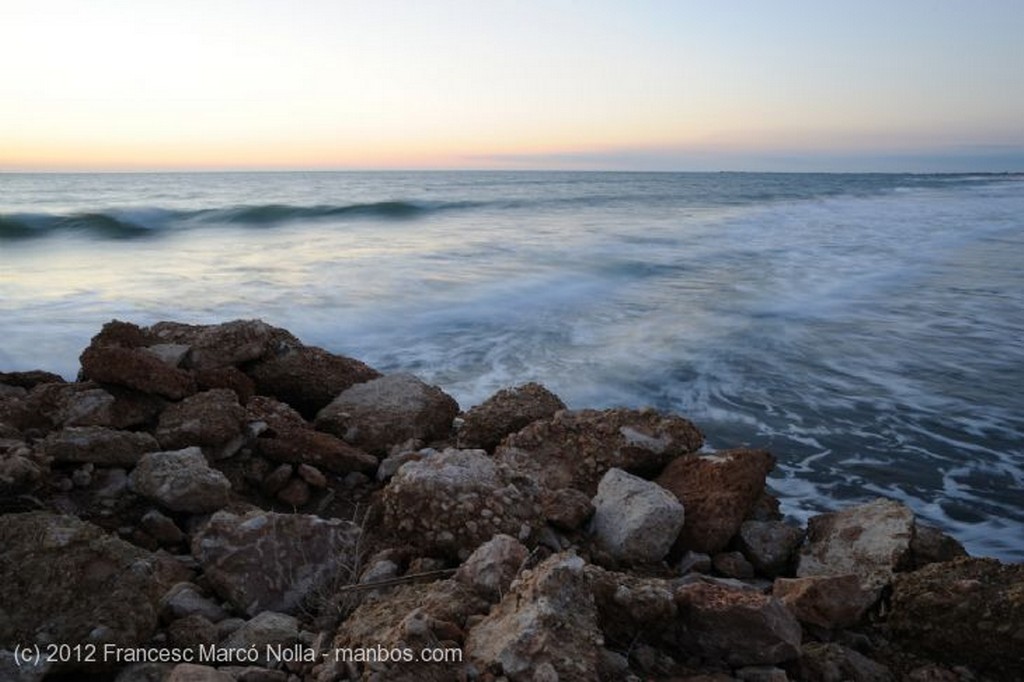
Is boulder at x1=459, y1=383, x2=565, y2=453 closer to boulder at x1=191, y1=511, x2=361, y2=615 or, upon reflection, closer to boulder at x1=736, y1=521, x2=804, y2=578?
boulder at x1=736, y1=521, x2=804, y2=578

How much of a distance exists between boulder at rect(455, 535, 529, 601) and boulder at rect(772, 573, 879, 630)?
3.01ft

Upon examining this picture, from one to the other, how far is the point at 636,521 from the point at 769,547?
2.10 ft

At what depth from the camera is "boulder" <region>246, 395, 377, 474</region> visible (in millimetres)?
3494

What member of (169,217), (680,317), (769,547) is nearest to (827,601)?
(769,547)

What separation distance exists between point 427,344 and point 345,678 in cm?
654

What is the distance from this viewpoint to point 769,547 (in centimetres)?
316

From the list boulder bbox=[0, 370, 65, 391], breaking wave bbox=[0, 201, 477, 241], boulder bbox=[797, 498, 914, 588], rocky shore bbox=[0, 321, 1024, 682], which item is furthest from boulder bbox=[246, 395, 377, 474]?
breaking wave bbox=[0, 201, 477, 241]

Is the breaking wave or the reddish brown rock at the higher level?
the reddish brown rock

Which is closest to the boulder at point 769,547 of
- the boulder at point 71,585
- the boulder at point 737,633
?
the boulder at point 737,633

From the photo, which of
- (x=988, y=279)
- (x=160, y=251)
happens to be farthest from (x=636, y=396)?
(x=160, y=251)

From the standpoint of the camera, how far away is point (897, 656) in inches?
97.2

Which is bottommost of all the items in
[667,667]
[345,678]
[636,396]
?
[636,396]

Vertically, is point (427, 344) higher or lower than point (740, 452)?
lower

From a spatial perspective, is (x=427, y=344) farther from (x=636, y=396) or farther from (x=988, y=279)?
(x=988, y=279)
